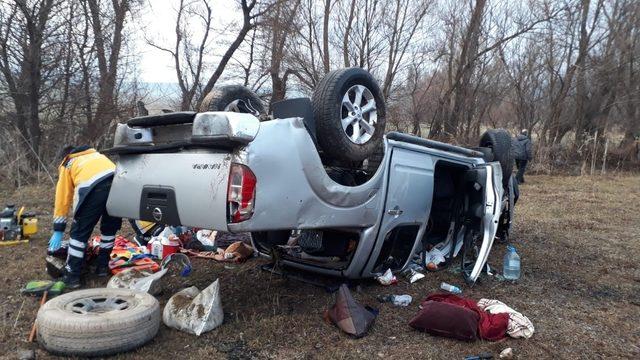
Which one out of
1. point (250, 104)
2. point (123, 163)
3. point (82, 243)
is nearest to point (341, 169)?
point (250, 104)

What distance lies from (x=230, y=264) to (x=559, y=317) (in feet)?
11.2

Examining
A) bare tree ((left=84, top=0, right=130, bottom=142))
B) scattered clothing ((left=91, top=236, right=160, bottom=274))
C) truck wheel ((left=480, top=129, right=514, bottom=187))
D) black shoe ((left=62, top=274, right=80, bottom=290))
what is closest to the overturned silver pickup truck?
truck wheel ((left=480, top=129, right=514, bottom=187))

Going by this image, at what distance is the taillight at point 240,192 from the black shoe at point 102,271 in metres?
2.69

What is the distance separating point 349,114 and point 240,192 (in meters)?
1.26

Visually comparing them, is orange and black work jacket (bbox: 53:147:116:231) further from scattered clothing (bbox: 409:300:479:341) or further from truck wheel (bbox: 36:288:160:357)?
scattered clothing (bbox: 409:300:479:341)

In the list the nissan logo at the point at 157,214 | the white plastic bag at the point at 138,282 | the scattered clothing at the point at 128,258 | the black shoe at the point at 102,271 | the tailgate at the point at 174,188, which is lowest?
the black shoe at the point at 102,271

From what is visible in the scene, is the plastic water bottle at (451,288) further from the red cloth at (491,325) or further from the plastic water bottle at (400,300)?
the red cloth at (491,325)

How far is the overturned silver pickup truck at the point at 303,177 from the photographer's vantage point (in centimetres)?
349

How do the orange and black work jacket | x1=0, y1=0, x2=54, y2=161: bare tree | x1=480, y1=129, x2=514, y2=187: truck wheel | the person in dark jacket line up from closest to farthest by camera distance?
the orange and black work jacket < x1=480, y1=129, x2=514, y2=187: truck wheel < x1=0, y1=0, x2=54, y2=161: bare tree < the person in dark jacket

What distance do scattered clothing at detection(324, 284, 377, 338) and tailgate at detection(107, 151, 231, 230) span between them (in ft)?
3.92

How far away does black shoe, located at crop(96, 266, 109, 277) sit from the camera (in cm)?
540

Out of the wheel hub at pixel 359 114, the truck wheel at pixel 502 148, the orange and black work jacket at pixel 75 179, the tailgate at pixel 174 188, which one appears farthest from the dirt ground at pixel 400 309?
the wheel hub at pixel 359 114

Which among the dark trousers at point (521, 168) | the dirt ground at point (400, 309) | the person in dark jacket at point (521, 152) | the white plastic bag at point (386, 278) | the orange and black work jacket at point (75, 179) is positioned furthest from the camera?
the dark trousers at point (521, 168)

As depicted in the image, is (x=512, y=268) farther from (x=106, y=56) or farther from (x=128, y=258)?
(x=106, y=56)
